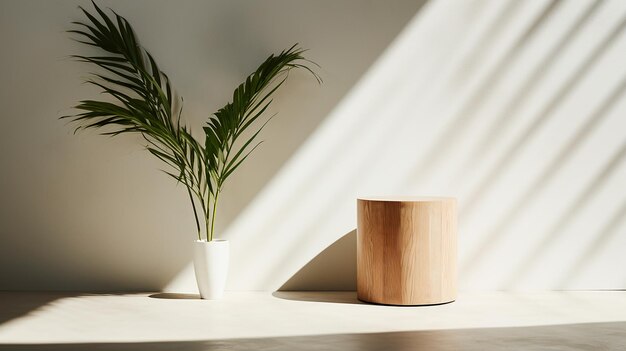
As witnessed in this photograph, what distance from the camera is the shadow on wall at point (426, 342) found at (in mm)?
2830

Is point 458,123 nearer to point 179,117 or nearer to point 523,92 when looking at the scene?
point 523,92

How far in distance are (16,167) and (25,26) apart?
763 millimetres

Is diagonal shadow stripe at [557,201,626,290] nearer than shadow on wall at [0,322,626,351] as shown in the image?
No

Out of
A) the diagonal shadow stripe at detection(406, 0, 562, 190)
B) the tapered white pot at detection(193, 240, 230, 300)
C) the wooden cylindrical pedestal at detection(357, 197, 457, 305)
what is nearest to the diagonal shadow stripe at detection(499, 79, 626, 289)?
the diagonal shadow stripe at detection(406, 0, 562, 190)

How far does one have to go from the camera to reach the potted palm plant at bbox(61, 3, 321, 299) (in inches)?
152

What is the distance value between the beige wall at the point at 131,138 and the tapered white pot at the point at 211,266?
287 mm

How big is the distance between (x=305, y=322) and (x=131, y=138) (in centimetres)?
152

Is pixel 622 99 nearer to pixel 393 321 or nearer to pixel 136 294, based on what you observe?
pixel 393 321

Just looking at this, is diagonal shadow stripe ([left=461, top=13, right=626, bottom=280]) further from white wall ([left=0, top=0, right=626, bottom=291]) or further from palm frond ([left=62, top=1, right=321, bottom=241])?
palm frond ([left=62, top=1, right=321, bottom=241])

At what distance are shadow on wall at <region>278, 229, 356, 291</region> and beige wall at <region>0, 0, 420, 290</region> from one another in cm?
50

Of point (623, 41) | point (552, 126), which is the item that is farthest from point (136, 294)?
point (623, 41)

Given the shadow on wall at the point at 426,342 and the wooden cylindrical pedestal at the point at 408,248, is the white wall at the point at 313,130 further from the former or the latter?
the shadow on wall at the point at 426,342

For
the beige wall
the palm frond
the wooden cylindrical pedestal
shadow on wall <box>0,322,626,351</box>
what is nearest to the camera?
shadow on wall <box>0,322,626,351</box>

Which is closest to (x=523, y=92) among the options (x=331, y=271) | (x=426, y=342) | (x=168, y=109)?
(x=331, y=271)
